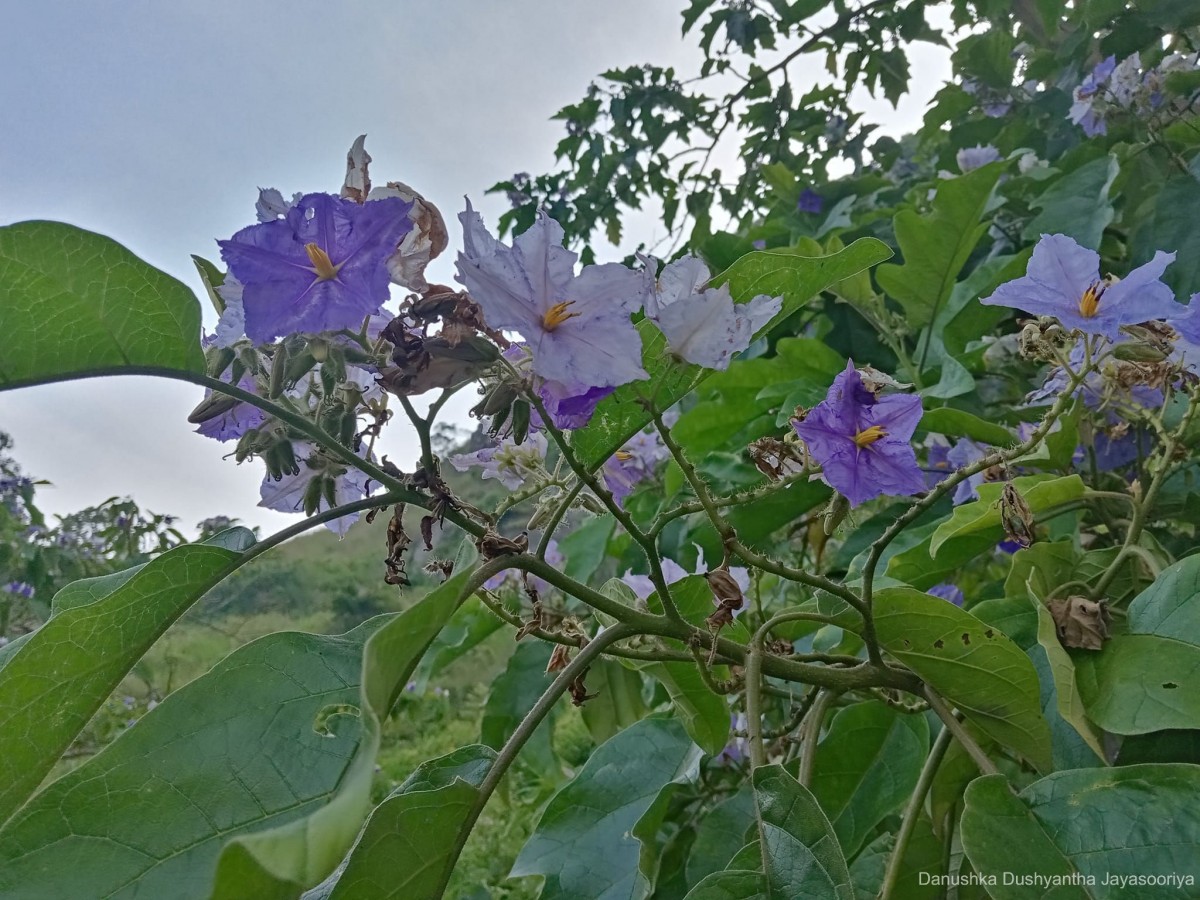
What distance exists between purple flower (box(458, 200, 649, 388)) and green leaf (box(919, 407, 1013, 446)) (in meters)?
0.50

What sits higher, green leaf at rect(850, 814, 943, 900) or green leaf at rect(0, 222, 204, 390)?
green leaf at rect(0, 222, 204, 390)

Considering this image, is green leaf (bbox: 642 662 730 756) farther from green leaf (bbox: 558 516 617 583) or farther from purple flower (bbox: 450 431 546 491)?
green leaf (bbox: 558 516 617 583)

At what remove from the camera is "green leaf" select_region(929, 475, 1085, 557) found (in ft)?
2.20

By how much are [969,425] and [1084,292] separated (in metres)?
0.27

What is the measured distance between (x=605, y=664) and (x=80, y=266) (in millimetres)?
993

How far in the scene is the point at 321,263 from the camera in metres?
0.45

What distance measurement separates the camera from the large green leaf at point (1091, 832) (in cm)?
44

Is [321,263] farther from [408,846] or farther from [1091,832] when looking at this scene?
[1091,832]

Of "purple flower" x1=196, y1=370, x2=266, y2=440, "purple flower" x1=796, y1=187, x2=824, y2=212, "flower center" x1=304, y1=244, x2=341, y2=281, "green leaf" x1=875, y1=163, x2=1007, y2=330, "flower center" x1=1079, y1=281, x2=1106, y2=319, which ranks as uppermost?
"purple flower" x1=796, y1=187, x2=824, y2=212

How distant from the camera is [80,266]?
1.44ft

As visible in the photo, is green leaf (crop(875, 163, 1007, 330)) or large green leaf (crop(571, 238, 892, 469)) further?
green leaf (crop(875, 163, 1007, 330))

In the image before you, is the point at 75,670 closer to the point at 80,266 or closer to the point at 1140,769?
the point at 80,266

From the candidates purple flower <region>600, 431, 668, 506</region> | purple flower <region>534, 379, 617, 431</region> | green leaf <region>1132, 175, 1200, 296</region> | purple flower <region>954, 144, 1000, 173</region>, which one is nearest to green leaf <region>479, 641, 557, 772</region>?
purple flower <region>600, 431, 668, 506</region>

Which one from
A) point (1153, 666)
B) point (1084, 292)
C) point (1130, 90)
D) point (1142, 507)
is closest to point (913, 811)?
point (1153, 666)
